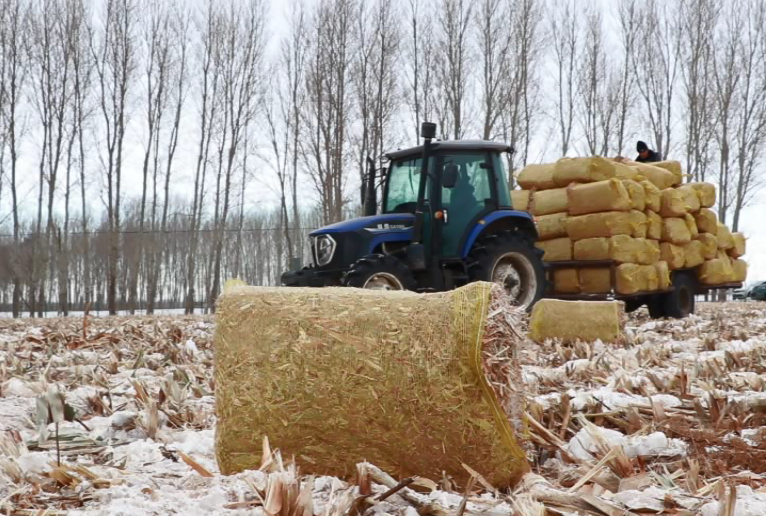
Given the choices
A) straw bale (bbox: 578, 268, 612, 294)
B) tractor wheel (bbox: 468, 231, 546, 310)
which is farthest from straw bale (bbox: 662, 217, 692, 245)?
tractor wheel (bbox: 468, 231, 546, 310)

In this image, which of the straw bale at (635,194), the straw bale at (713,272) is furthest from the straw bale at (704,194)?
the straw bale at (635,194)

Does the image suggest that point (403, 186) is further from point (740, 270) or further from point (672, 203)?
point (740, 270)

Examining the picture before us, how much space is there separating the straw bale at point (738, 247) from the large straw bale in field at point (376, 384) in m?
10.4

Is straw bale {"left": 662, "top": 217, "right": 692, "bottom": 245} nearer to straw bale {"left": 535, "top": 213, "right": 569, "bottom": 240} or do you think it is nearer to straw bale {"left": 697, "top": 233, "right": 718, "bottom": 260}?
straw bale {"left": 697, "top": 233, "right": 718, "bottom": 260}

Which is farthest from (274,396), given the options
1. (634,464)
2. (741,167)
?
(741,167)

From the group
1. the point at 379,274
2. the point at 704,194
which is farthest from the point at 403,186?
the point at 704,194

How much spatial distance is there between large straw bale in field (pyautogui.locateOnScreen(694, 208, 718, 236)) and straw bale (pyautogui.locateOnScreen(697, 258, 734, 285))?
421 millimetres

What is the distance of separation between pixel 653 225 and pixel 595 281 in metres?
1.09

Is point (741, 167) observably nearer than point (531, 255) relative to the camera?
No

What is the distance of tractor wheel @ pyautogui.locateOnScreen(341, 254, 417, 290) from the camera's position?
21.5 ft

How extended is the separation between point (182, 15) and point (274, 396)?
22219 mm

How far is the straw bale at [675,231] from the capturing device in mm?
9547

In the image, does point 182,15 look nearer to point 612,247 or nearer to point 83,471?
point 612,247

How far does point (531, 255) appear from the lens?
26.5ft
